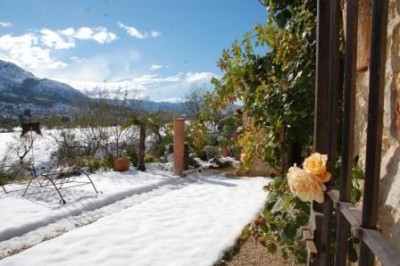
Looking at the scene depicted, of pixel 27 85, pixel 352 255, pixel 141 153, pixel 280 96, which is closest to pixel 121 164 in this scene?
pixel 141 153

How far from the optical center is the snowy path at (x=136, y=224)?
347 centimetres

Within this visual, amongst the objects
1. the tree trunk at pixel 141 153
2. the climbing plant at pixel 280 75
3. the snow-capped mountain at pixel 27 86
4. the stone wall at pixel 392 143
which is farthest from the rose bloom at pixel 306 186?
the snow-capped mountain at pixel 27 86

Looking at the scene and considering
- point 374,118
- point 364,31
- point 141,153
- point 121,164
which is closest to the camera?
→ point 374,118

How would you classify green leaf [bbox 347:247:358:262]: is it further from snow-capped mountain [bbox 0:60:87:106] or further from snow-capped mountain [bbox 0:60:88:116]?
snow-capped mountain [bbox 0:60:87:106]

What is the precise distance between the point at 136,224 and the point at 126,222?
16cm

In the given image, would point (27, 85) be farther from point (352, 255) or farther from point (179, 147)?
point (352, 255)

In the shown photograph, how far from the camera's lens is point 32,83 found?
96312mm

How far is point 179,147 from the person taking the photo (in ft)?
26.5

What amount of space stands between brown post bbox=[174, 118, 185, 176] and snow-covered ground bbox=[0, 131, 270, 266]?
0.80m

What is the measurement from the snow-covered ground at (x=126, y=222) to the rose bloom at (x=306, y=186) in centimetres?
224

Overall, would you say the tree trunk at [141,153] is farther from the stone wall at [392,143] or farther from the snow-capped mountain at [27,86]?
the snow-capped mountain at [27,86]

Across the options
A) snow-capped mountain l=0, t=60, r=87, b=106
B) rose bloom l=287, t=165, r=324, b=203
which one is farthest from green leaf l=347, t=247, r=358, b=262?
snow-capped mountain l=0, t=60, r=87, b=106

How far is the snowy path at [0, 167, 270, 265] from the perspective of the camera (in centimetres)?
347

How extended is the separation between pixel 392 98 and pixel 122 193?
5499mm
